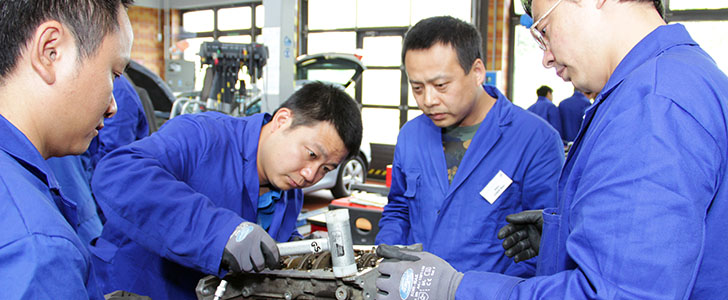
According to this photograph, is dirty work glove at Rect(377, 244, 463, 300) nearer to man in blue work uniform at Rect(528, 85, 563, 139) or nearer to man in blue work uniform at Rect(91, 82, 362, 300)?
man in blue work uniform at Rect(91, 82, 362, 300)

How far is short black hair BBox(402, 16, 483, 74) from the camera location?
1894mm

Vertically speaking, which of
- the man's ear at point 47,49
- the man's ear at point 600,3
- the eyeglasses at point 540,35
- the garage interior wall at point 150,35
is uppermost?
the garage interior wall at point 150,35

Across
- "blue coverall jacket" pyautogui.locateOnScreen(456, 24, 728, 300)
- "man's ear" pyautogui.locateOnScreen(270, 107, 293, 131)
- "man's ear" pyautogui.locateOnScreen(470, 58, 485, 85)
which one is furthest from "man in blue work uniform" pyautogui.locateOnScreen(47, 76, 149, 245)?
"blue coverall jacket" pyautogui.locateOnScreen(456, 24, 728, 300)

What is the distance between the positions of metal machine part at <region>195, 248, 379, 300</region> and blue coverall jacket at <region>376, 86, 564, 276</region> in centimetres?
52

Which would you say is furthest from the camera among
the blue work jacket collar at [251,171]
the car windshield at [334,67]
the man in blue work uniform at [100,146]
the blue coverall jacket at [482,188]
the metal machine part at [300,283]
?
the car windshield at [334,67]

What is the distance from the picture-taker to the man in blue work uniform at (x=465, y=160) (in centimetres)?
183

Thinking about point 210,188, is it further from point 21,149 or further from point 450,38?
point 450,38

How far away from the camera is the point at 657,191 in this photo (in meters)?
0.78

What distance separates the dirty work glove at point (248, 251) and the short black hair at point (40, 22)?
0.62 m

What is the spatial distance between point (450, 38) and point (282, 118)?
0.68 metres

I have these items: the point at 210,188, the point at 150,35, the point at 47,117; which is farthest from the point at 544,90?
the point at 150,35

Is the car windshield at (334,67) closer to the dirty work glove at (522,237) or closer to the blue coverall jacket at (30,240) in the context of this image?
the dirty work glove at (522,237)

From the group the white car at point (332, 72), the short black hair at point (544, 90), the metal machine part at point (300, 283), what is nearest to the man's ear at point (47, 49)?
the metal machine part at point (300, 283)

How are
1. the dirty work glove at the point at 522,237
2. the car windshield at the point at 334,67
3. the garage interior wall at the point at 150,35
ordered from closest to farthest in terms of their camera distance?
the dirty work glove at the point at 522,237 → the car windshield at the point at 334,67 → the garage interior wall at the point at 150,35
